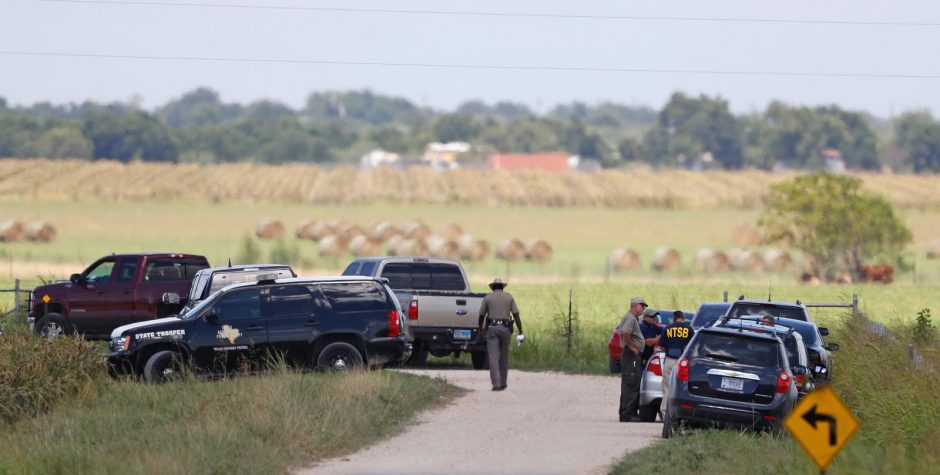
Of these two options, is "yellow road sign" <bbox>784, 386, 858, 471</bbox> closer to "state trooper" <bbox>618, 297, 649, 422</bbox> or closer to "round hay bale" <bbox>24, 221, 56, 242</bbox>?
"state trooper" <bbox>618, 297, 649, 422</bbox>

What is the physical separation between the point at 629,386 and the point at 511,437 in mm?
3210

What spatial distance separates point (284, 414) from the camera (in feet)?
62.3

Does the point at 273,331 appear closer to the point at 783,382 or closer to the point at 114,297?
the point at 114,297

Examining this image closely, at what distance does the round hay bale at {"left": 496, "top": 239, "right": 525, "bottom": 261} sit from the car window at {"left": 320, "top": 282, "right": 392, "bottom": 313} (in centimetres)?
5283

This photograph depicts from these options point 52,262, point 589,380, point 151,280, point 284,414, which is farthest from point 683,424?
point 52,262

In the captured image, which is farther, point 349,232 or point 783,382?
point 349,232

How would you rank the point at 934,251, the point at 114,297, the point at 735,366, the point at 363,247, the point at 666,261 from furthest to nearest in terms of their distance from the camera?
the point at 934,251 < the point at 666,261 < the point at 363,247 < the point at 114,297 < the point at 735,366

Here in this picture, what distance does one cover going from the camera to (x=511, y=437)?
64.5ft

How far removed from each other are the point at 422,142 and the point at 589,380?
521 ft

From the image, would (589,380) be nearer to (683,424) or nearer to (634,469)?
(683,424)

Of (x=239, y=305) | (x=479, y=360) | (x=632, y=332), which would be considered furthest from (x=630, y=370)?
(x=479, y=360)

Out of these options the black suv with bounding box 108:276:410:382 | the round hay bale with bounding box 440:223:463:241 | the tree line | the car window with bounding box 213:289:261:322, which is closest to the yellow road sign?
the black suv with bounding box 108:276:410:382

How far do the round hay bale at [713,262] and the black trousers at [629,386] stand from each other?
171ft

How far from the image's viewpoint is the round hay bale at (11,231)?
77.3 metres
